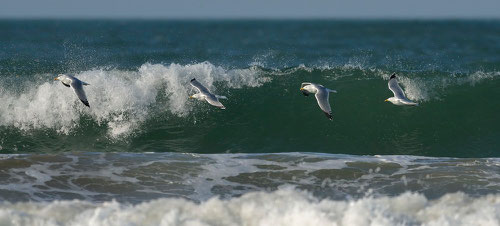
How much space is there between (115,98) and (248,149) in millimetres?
4614

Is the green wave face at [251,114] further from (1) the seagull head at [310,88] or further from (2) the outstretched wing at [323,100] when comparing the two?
(1) the seagull head at [310,88]

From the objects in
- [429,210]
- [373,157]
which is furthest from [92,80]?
[429,210]

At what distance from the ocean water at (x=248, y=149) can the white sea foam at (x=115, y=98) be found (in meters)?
0.04

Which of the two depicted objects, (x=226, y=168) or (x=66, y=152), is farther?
(x=66, y=152)

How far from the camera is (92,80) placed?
1958cm

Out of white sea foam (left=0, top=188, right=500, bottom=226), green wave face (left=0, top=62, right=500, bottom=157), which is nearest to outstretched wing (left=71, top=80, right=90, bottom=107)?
green wave face (left=0, top=62, right=500, bottom=157)

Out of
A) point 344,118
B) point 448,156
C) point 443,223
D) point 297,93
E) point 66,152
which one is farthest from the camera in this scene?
point 297,93

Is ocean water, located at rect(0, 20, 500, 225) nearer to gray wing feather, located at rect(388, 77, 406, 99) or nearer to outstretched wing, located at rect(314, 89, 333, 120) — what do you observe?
outstretched wing, located at rect(314, 89, 333, 120)

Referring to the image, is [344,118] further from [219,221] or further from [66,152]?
[219,221]

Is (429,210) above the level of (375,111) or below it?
below

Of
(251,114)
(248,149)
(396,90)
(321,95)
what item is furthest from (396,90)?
(251,114)

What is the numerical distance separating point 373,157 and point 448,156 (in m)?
2.36

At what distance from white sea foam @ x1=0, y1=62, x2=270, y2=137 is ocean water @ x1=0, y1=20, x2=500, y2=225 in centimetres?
4

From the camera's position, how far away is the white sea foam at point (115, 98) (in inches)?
695
